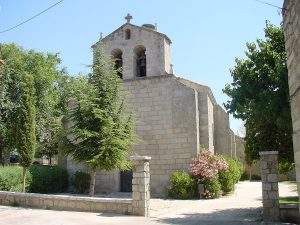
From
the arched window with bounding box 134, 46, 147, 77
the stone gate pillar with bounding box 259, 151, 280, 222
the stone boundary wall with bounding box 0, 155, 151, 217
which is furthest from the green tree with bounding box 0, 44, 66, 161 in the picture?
the stone gate pillar with bounding box 259, 151, 280, 222

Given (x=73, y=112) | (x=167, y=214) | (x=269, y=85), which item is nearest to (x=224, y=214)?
(x=167, y=214)

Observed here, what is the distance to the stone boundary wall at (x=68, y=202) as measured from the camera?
13.1 metres

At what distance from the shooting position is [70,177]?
22000mm

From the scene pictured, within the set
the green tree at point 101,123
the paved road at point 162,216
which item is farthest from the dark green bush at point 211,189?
the green tree at point 101,123

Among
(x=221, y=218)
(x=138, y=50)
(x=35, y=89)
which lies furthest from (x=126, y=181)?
(x=35, y=89)

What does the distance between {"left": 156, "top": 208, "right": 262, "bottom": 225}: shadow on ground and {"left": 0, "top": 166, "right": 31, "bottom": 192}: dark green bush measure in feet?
30.7

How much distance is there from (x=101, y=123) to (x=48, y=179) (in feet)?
17.8

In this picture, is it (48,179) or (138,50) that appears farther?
(138,50)

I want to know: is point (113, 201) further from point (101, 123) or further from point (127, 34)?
point (127, 34)

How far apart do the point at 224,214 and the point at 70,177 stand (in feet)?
37.6

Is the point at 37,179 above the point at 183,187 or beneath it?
above

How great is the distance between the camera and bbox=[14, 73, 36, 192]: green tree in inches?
703

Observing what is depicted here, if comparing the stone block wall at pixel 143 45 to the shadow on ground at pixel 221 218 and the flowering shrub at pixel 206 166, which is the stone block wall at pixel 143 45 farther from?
the shadow on ground at pixel 221 218

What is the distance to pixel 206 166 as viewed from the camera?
18.6 metres
